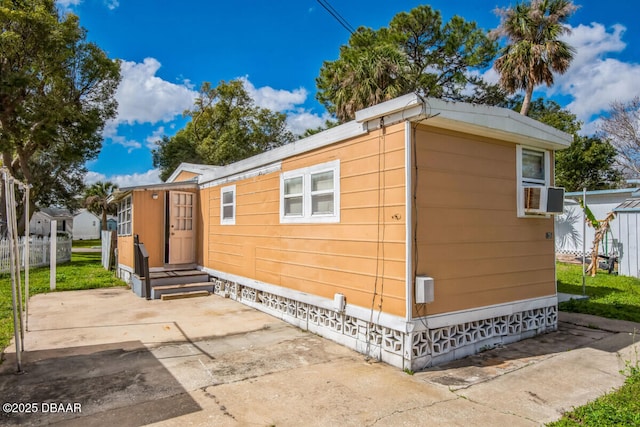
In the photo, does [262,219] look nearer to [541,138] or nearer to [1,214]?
[541,138]

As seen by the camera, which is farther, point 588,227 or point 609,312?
point 588,227

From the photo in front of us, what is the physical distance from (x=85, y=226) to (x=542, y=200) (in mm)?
50385

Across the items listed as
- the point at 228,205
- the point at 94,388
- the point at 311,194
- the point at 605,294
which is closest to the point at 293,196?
the point at 311,194

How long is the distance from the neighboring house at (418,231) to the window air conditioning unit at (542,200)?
13 mm

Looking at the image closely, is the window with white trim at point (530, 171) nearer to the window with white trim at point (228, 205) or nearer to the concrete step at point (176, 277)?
the window with white trim at point (228, 205)

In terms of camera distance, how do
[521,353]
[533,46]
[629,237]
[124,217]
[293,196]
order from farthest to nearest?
1. [533,46]
2. [124,217]
3. [629,237]
4. [293,196]
5. [521,353]

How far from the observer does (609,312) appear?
611 cm

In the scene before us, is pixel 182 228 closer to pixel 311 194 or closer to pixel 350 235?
pixel 311 194

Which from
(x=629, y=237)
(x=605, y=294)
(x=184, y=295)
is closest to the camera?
(x=605, y=294)

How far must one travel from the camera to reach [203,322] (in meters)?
5.92

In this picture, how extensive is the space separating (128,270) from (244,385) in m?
7.59

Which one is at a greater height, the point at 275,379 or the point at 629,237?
the point at 629,237

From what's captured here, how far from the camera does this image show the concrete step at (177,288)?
786 cm

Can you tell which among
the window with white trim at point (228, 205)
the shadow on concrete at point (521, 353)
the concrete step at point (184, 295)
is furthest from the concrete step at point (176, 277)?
the shadow on concrete at point (521, 353)
